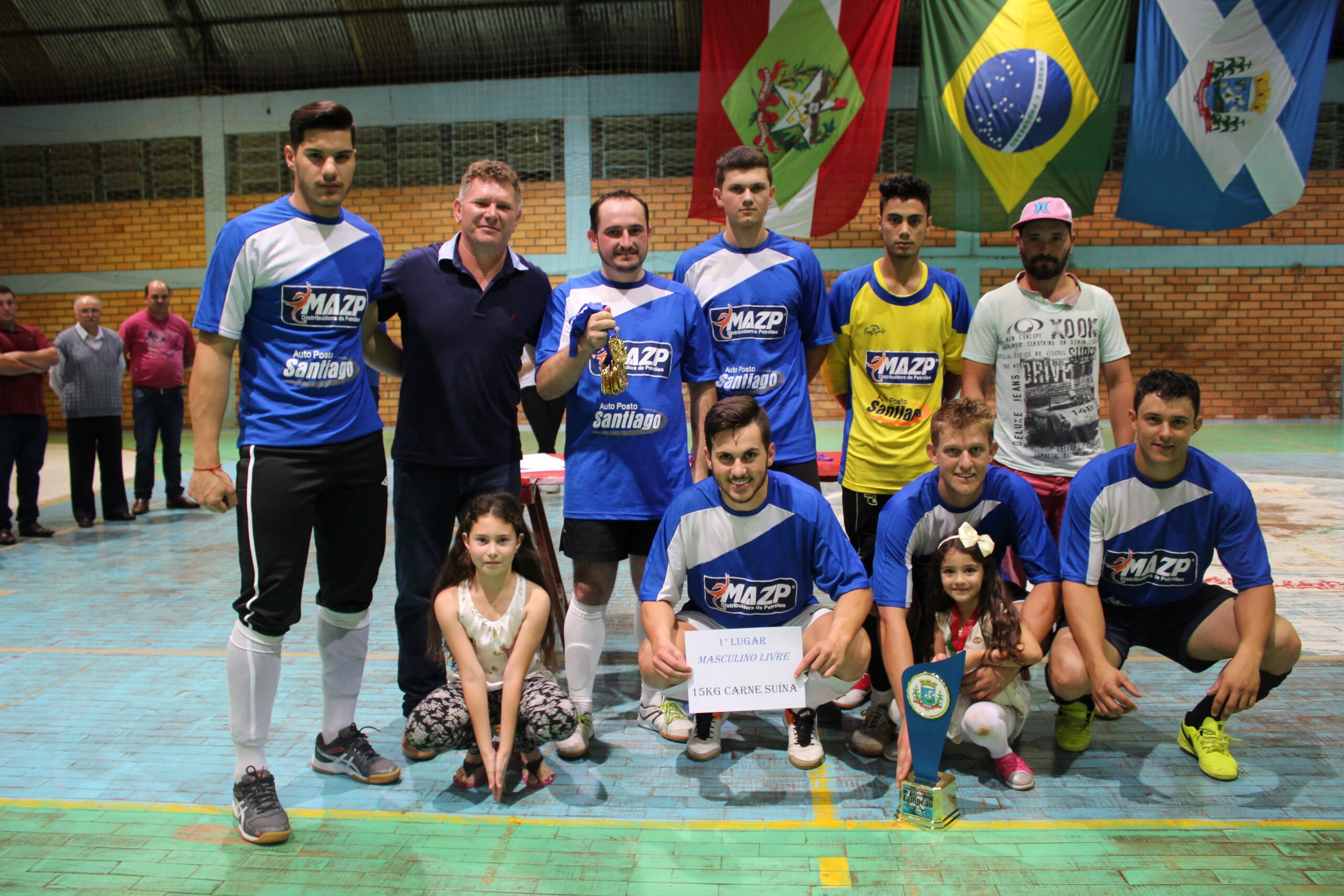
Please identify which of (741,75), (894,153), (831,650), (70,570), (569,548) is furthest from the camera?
(894,153)

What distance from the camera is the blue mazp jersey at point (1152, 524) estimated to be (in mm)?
2885

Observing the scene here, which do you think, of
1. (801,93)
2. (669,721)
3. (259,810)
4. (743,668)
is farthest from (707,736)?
(801,93)

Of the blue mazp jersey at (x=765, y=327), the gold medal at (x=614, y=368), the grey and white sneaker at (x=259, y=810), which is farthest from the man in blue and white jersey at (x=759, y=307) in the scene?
the grey and white sneaker at (x=259, y=810)

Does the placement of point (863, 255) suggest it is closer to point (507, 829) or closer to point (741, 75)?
point (741, 75)

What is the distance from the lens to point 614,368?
3.02 m

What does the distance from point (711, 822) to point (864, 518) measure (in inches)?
55.7

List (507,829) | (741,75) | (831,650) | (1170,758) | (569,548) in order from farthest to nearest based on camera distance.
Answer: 1. (741,75)
2. (569,548)
3. (1170,758)
4. (831,650)
5. (507,829)

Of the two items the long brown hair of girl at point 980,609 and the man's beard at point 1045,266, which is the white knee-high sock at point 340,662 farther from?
the man's beard at point 1045,266

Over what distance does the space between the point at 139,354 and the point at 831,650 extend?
23.7 feet

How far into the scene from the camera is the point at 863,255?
12.5 m

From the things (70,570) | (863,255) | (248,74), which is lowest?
(70,570)

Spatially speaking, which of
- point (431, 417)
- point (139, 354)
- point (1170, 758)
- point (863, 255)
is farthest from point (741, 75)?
point (1170, 758)

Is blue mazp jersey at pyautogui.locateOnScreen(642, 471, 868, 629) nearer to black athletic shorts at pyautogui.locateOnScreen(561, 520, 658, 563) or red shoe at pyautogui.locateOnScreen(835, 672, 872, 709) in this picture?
black athletic shorts at pyautogui.locateOnScreen(561, 520, 658, 563)

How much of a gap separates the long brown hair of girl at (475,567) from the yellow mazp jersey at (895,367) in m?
1.36
